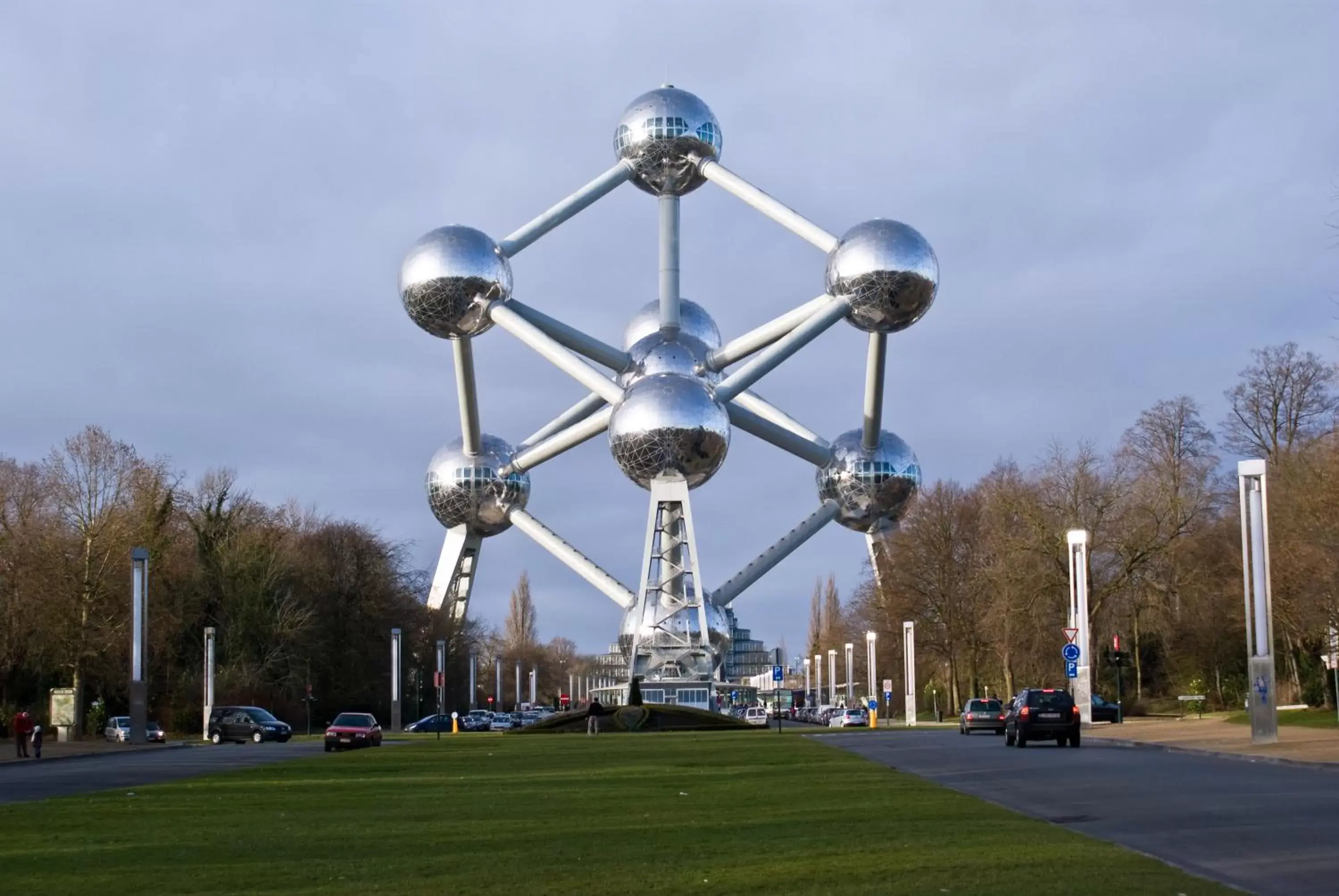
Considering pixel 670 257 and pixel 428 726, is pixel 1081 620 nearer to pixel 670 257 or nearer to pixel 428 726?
pixel 428 726

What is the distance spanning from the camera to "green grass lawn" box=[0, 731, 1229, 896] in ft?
32.6

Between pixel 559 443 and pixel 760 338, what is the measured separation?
9429mm

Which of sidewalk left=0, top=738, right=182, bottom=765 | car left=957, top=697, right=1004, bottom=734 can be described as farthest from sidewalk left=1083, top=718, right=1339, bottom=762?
sidewalk left=0, top=738, right=182, bottom=765

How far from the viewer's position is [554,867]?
10820mm

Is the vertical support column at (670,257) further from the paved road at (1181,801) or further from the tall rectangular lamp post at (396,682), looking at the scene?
the paved road at (1181,801)

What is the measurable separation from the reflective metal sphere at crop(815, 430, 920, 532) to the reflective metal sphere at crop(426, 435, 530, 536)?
12609 millimetres

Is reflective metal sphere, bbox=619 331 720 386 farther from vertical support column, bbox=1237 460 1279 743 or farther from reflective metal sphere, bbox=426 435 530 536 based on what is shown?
vertical support column, bbox=1237 460 1279 743

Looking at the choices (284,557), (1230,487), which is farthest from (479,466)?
(1230,487)

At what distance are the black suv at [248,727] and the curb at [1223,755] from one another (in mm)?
23541

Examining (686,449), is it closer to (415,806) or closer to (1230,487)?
(1230,487)

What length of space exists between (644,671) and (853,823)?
48.8m

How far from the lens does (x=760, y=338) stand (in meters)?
62.3

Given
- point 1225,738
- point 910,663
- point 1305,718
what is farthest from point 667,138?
point 1225,738

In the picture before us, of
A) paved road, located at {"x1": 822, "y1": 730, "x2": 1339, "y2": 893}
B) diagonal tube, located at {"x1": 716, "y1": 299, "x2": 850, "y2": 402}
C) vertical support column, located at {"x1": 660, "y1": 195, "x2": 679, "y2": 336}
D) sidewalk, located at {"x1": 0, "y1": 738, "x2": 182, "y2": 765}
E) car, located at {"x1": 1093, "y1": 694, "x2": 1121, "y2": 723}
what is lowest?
sidewalk, located at {"x1": 0, "y1": 738, "x2": 182, "y2": 765}
